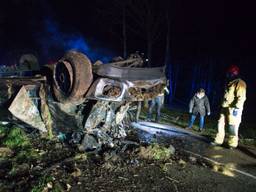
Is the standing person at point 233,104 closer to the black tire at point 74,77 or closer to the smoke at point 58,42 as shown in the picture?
the black tire at point 74,77

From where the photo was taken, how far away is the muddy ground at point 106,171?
437 centimetres

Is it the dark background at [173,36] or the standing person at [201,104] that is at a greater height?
the dark background at [173,36]

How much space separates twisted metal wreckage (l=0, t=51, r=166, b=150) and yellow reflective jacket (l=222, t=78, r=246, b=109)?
5.23 ft

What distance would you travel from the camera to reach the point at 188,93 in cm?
1723

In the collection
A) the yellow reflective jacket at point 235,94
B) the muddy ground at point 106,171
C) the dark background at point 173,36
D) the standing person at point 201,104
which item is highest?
the dark background at point 173,36

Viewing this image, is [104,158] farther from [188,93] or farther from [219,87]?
[188,93]

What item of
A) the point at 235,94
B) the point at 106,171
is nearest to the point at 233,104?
the point at 235,94

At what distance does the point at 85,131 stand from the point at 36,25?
900 inches

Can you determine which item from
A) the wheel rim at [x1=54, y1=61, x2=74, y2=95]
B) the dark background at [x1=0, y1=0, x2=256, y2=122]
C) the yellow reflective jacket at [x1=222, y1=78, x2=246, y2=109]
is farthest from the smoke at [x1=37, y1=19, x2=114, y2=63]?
the wheel rim at [x1=54, y1=61, x2=74, y2=95]

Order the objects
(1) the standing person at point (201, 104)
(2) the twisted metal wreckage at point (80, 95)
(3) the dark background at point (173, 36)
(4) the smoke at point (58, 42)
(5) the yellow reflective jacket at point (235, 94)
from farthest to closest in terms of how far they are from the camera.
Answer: (4) the smoke at point (58, 42) → (3) the dark background at point (173, 36) → (1) the standing person at point (201, 104) → (5) the yellow reflective jacket at point (235, 94) → (2) the twisted metal wreckage at point (80, 95)

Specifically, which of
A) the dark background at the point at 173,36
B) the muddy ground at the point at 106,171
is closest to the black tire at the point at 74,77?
the muddy ground at the point at 106,171

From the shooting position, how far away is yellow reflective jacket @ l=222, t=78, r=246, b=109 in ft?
21.1

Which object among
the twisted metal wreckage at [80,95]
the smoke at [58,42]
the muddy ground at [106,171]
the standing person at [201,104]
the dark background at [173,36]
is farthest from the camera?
the smoke at [58,42]

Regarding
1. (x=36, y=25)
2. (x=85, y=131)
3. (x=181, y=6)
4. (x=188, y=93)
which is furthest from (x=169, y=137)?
(x=36, y=25)
